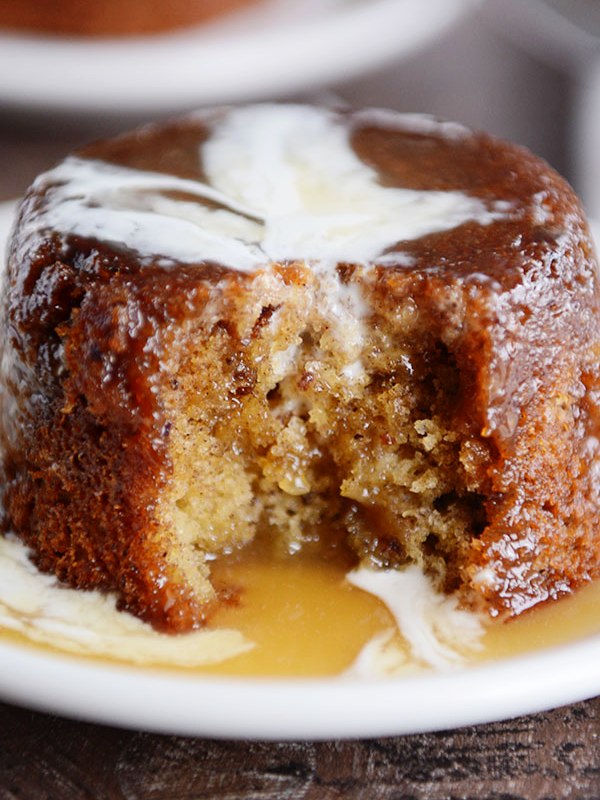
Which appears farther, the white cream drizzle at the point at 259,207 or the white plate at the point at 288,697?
the white cream drizzle at the point at 259,207

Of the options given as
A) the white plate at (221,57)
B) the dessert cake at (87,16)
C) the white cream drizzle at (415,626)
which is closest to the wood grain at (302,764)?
the white cream drizzle at (415,626)

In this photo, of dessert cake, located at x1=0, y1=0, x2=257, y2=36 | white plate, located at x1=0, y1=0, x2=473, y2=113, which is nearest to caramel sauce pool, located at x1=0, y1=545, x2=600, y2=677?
white plate, located at x1=0, y1=0, x2=473, y2=113

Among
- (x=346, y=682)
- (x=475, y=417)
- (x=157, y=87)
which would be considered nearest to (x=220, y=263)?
(x=475, y=417)

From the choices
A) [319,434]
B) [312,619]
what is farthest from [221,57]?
[312,619]

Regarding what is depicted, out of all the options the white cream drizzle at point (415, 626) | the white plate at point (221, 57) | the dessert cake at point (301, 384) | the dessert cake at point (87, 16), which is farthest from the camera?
the dessert cake at point (87, 16)

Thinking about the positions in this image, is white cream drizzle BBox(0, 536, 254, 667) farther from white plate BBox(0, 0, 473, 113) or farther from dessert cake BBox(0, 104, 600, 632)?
white plate BBox(0, 0, 473, 113)

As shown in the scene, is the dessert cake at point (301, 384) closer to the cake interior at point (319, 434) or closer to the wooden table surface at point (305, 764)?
the cake interior at point (319, 434)
